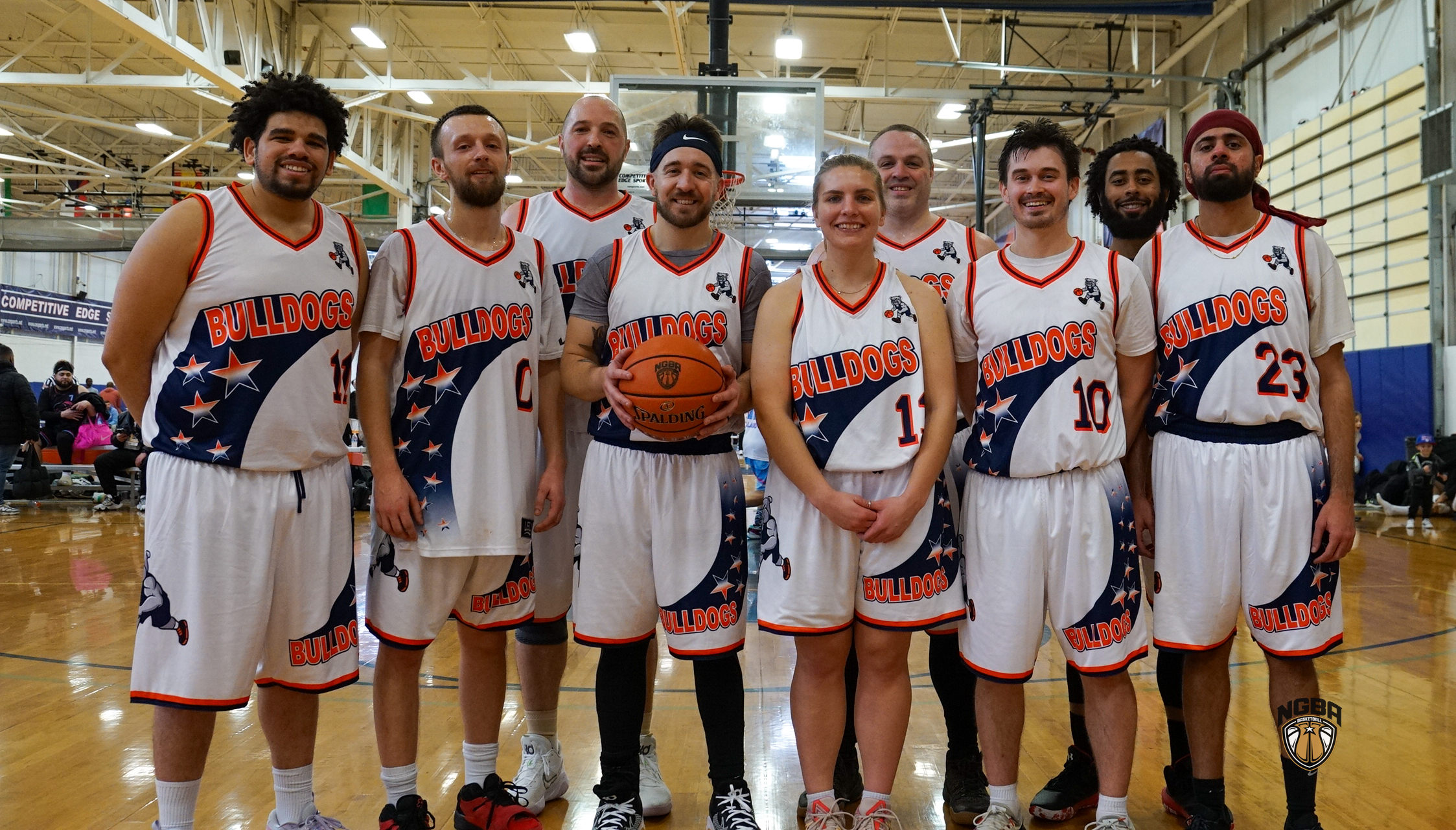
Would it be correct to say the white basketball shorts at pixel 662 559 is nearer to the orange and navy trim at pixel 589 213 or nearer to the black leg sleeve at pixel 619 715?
the black leg sleeve at pixel 619 715

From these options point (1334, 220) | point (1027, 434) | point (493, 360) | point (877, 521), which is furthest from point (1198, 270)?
point (1334, 220)

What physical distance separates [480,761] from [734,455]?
1.18m

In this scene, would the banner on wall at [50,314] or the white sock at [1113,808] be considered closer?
the white sock at [1113,808]

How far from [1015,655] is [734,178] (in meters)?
3.44

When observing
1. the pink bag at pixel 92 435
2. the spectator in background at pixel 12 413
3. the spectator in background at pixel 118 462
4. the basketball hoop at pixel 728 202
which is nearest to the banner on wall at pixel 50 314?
the pink bag at pixel 92 435

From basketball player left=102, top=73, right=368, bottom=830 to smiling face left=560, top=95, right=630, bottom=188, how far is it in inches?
32.7

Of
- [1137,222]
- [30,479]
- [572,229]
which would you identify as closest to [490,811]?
[572,229]

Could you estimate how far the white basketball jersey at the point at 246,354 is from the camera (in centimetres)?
233

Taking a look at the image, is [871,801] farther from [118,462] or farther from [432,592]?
[118,462]

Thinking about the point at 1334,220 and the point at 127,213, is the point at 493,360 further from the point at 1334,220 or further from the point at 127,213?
the point at 127,213

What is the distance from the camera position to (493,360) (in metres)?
2.68

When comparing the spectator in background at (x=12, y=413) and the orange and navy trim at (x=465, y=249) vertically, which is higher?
the orange and navy trim at (x=465, y=249)

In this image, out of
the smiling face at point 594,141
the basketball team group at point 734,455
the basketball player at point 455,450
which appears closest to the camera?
the basketball team group at point 734,455

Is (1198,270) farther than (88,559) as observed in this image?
No
